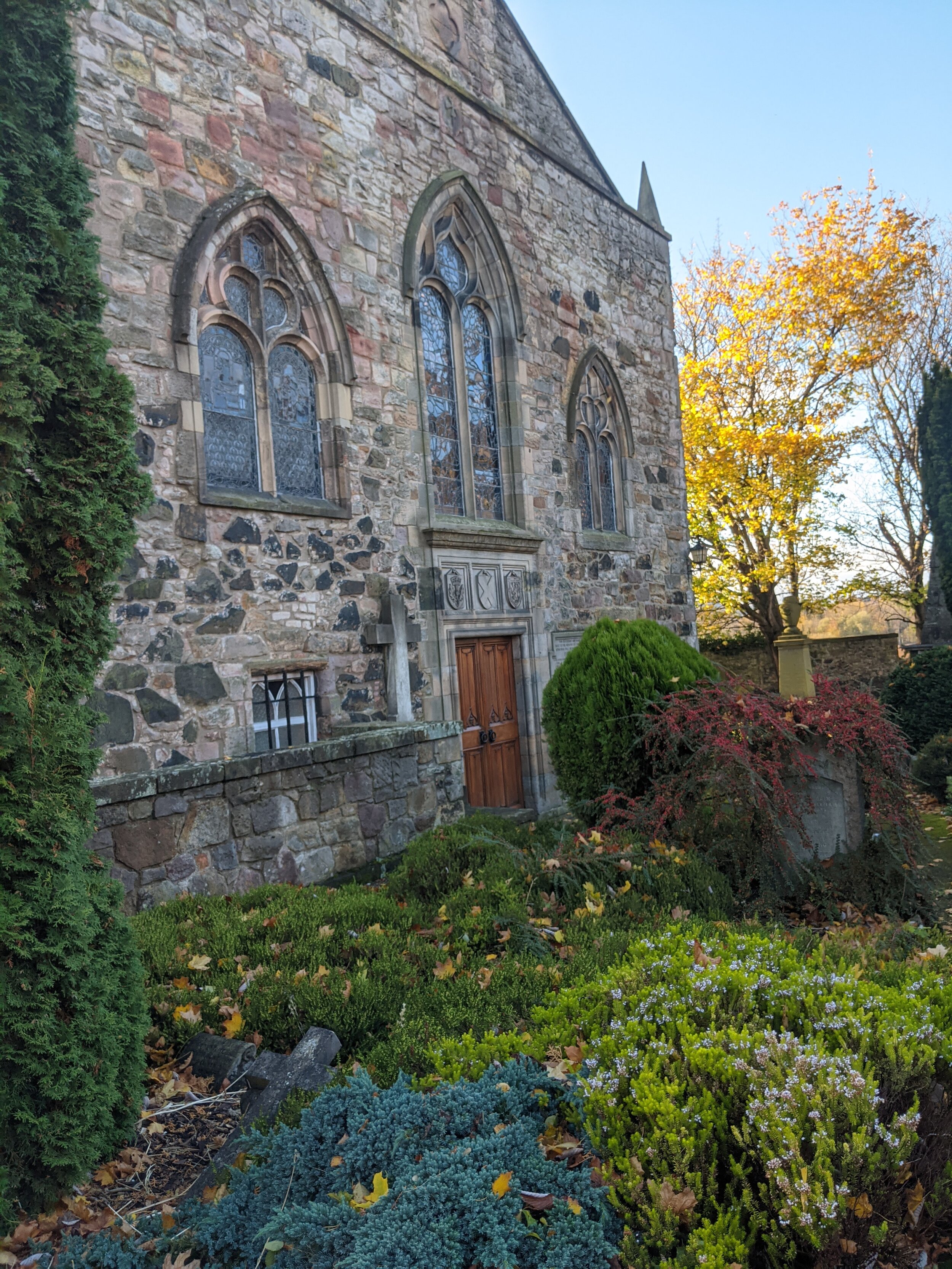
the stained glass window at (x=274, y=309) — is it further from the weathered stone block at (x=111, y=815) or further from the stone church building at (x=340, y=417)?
the weathered stone block at (x=111, y=815)

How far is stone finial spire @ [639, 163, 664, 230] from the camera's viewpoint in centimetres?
1295

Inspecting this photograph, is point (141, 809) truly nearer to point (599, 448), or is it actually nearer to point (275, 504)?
point (275, 504)

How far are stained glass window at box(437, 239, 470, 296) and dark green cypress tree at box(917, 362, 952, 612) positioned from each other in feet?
32.2

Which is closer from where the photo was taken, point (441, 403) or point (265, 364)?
point (265, 364)

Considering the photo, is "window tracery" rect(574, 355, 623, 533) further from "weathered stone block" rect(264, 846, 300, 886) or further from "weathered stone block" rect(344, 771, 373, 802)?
"weathered stone block" rect(264, 846, 300, 886)

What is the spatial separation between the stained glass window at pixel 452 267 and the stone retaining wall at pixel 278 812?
556 cm

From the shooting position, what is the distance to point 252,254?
720 cm

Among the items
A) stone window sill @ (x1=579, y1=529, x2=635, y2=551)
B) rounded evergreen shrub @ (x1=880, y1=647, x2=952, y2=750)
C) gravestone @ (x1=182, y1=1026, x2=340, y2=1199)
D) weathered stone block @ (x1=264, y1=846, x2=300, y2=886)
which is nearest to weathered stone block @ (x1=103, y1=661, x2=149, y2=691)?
weathered stone block @ (x1=264, y1=846, x2=300, y2=886)

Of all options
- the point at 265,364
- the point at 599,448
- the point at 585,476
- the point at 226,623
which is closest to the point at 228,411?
the point at 265,364

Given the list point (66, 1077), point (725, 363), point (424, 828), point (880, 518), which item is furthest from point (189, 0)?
point (880, 518)

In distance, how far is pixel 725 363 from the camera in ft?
62.6

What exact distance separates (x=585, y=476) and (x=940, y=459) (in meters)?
7.75

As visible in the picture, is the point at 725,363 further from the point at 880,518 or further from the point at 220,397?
the point at 220,397

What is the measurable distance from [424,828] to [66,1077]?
3.78m
